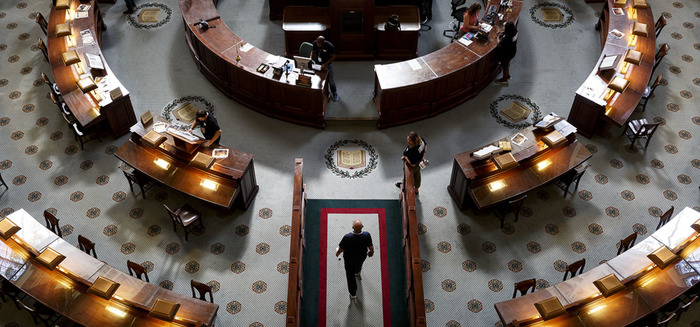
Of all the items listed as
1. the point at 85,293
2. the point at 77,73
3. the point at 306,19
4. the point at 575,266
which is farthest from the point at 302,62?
the point at 575,266

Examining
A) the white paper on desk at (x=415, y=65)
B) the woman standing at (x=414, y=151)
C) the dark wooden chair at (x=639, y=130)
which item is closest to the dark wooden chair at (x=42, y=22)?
the white paper on desk at (x=415, y=65)

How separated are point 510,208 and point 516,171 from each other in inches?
27.2

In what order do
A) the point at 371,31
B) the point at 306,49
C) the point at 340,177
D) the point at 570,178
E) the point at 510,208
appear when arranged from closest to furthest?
1. the point at 510,208
2. the point at 570,178
3. the point at 340,177
4. the point at 306,49
5. the point at 371,31

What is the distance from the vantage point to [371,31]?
521 inches

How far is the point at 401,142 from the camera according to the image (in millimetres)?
11914

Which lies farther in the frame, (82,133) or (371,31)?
(371,31)

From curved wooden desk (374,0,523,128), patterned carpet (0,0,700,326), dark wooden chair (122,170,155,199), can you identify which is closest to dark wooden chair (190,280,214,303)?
patterned carpet (0,0,700,326)

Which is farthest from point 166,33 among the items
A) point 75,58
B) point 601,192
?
point 601,192

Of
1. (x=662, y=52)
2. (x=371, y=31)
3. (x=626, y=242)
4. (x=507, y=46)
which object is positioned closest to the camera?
(x=626, y=242)

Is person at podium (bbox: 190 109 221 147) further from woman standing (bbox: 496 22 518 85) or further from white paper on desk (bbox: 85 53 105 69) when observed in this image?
woman standing (bbox: 496 22 518 85)

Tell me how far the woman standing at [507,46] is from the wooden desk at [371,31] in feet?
6.09

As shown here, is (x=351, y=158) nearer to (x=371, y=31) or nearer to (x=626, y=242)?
(x=371, y=31)

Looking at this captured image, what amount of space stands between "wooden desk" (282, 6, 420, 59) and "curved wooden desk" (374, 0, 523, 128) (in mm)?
1350

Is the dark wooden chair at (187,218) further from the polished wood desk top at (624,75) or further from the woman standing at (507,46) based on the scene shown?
the polished wood desk top at (624,75)
